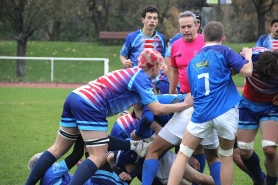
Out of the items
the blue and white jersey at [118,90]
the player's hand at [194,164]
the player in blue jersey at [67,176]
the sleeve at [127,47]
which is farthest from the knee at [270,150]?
the sleeve at [127,47]

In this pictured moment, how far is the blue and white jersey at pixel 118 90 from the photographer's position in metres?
5.49

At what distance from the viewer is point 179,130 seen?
585cm

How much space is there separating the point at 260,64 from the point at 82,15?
2811 centimetres

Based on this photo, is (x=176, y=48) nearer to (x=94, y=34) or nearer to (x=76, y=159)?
(x=76, y=159)

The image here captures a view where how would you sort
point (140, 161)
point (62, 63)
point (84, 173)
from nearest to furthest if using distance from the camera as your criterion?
point (84, 173)
point (140, 161)
point (62, 63)

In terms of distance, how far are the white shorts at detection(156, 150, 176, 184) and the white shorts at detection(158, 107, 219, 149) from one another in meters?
0.33

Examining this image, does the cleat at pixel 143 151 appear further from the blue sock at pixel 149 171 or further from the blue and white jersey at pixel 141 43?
the blue and white jersey at pixel 141 43

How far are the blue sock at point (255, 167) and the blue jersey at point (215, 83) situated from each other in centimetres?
137

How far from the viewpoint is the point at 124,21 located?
112ft

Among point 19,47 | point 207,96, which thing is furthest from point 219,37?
point 19,47

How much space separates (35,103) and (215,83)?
1036 cm

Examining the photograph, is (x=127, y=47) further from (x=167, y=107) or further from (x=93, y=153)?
(x=93, y=153)

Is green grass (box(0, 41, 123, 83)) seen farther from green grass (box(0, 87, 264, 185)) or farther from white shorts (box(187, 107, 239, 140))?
white shorts (box(187, 107, 239, 140))

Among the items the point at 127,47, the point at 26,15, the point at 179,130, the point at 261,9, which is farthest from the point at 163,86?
the point at 261,9
